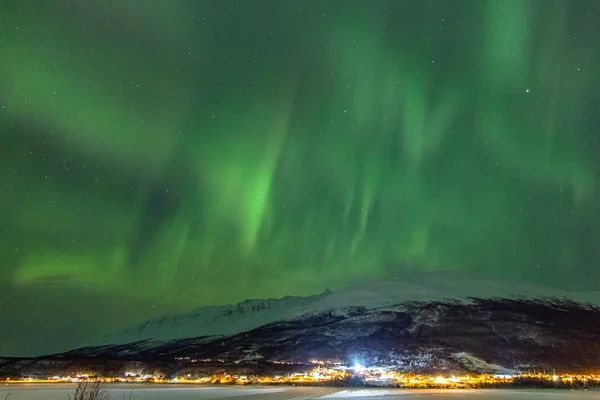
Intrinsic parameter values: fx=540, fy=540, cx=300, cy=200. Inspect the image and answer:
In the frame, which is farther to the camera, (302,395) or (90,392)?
(302,395)

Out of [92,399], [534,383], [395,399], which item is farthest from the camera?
[534,383]

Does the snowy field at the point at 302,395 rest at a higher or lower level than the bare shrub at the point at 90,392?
lower

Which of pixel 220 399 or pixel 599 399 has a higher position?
pixel 220 399

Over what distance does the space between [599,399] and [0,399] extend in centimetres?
11975

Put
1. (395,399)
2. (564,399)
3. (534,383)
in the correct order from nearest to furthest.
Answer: (395,399), (564,399), (534,383)

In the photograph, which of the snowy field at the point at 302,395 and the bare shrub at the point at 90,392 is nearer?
the bare shrub at the point at 90,392

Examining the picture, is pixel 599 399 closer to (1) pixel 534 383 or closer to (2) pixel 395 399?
(2) pixel 395 399

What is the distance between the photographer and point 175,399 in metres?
110

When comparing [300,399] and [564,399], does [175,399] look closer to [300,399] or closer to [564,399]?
[300,399]

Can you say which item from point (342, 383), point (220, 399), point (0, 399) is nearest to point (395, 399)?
point (220, 399)

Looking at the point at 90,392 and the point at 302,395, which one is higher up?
the point at 90,392

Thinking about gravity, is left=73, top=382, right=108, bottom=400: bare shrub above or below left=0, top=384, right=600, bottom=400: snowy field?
above

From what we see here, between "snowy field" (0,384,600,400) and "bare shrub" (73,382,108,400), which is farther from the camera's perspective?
"snowy field" (0,384,600,400)

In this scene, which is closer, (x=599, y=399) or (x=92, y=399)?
(x=92, y=399)
